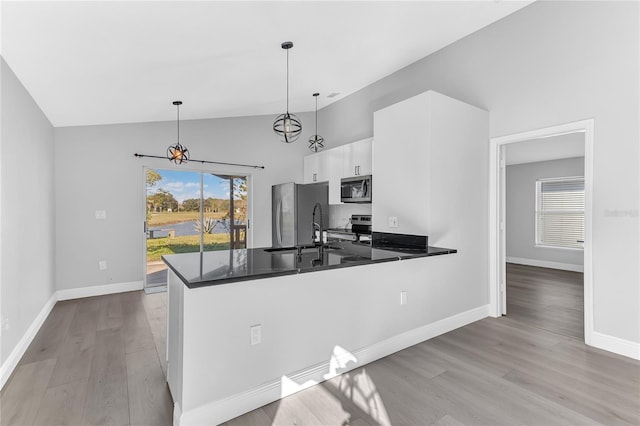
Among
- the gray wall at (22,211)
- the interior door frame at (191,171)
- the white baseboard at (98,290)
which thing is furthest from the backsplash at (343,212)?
the gray wall at (22,211)

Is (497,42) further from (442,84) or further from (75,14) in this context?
(75,14)

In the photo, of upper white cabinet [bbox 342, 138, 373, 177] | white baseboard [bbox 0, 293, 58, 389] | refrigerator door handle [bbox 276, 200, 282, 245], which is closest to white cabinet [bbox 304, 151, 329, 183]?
upper white cabinet [bbox 342, 138, 373, 177]

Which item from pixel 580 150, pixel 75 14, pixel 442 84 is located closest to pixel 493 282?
pixel 442 84

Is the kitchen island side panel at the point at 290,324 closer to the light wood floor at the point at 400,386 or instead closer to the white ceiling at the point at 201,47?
the light wood floor at the point at 400,386

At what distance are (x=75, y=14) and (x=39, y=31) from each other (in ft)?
1.11

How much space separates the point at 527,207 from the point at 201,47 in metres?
7.47

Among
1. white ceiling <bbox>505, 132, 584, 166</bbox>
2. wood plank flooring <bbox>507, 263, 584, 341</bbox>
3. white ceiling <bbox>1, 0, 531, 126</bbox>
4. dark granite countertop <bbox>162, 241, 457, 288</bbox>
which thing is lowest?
wood plank flooring <bbox>507, 263, 584, 341</bbox>

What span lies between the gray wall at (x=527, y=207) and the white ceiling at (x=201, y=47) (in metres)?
4.58

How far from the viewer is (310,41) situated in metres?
3.24

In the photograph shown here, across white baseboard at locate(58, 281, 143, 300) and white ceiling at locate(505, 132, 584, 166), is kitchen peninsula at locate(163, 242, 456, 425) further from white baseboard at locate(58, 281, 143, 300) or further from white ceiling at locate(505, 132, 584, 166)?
white ceiling at locate(505, 132, 584, 166)

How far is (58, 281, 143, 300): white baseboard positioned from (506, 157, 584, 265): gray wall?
779 centimetres

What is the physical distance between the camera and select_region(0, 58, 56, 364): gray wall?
7.93ft

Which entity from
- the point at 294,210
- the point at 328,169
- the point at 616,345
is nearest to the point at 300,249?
the point at 294,210

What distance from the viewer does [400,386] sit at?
223cm
